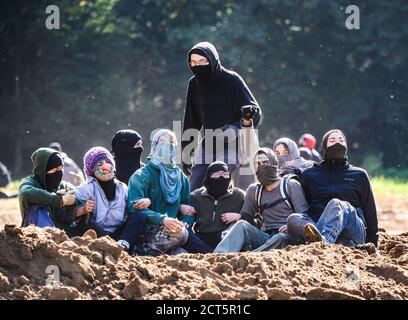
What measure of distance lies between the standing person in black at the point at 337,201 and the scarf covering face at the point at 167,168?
3.73ft

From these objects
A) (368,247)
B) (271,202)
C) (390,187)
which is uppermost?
(271,202)

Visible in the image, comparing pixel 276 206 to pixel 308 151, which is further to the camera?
pixel 308 151

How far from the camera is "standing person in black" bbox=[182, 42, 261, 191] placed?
10.6m

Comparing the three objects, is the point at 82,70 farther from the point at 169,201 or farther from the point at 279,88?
the point at 169,201

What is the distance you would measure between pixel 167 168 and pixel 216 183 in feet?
1.56

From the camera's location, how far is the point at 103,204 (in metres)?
9.23

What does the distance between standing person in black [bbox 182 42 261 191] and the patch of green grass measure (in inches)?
455

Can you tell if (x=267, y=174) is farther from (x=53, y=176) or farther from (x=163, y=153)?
Answer: (x=53, y=176)

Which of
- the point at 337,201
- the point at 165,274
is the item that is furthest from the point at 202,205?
the point at 165,274

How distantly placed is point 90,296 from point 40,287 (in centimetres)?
35

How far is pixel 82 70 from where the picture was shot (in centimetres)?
3181

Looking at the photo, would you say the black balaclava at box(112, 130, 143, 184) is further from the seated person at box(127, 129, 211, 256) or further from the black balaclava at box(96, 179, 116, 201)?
the black balaclava at box(96, 179, 116, 201)

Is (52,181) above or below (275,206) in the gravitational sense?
above

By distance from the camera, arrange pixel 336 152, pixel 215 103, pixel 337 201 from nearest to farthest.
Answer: pixel 337 201 → pixel 336 152 → pixel 215 103
